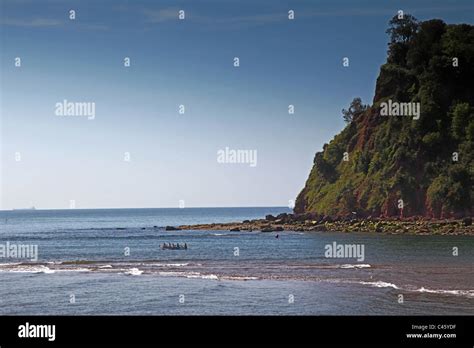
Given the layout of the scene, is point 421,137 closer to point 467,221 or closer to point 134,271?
point 467,221

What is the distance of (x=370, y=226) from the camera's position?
204 ft

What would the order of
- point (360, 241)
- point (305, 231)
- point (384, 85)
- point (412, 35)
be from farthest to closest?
point (384, 85)
point (412, 35)
point (305, 231)
point (360, 241)

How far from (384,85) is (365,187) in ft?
53.2

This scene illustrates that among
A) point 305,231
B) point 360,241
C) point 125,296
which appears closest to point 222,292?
point 125,296

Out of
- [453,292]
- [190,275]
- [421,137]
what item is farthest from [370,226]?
[453,292]

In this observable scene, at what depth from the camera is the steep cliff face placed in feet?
203

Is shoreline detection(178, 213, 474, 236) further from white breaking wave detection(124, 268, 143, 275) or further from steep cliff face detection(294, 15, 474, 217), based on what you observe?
white breaking wave detection(124, 268, 143, 275)

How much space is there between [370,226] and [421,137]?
12729 millimetres

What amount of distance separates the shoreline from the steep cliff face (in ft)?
7.29

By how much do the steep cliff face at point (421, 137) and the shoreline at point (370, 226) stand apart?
2222mm

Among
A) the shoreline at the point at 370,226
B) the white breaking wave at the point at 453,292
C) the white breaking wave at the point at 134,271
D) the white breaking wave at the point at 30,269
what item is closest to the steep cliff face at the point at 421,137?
the shoreline at the point at 370,226

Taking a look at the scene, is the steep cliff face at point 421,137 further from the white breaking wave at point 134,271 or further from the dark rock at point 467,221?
the white breaking wave at point 134,271
